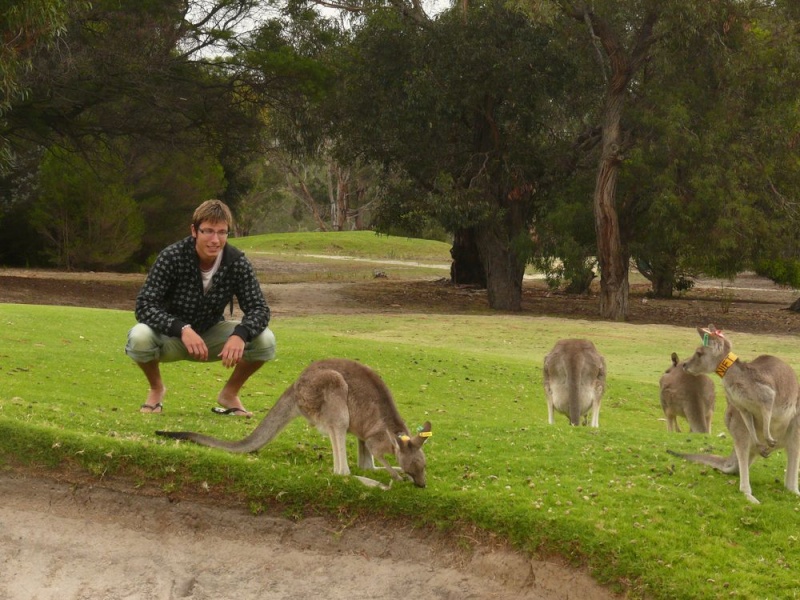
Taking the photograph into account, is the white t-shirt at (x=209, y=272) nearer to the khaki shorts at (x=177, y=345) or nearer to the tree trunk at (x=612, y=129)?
the khaki shorts at (x=177, y=345)

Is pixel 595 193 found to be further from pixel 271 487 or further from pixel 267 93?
pixel 271 487

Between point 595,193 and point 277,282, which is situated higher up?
point 595,193

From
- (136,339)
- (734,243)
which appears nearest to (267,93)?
(734,243)

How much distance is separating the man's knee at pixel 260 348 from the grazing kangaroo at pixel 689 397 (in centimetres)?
471

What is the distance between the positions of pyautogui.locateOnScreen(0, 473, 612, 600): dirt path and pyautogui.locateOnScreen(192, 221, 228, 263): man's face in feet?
7.17

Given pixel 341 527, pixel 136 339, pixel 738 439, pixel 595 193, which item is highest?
pixel 595 193

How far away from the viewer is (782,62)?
2955 cm

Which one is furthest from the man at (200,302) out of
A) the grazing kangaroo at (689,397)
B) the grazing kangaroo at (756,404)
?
the grazing kangaroo at (689,397)

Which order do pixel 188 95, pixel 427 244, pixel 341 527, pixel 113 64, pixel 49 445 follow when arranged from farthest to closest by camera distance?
pixel 427 244
pixel 188 95
pixel 113 64
pixel 49 445
pixel 341 527

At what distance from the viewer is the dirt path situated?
658 centimetres

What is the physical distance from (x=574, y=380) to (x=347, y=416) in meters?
4.08

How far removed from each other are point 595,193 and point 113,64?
48.6 ft

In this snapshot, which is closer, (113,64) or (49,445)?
(49,445)

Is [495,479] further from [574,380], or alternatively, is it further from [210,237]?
[574,380]
